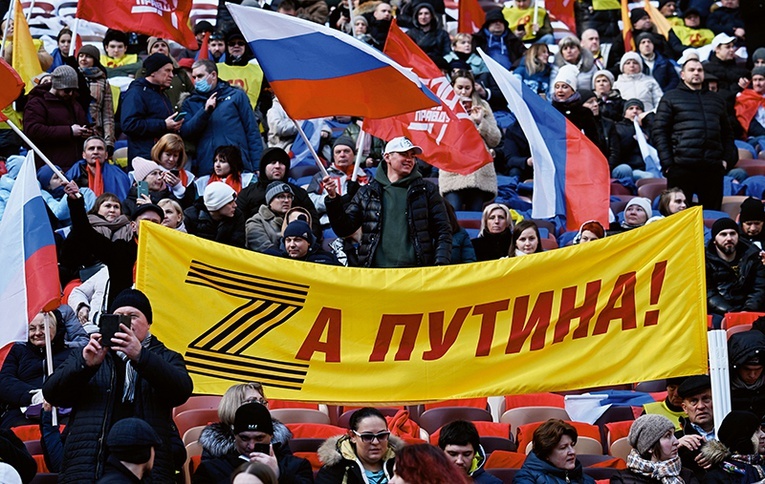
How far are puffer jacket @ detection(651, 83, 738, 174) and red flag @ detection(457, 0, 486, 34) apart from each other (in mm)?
5183

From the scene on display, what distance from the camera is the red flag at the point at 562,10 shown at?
2067 centimetres

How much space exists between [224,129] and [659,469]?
6912mm

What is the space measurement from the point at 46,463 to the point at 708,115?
25.0ft

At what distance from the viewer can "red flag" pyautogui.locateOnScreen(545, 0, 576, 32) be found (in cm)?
2067

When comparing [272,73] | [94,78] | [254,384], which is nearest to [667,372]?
[254,384]

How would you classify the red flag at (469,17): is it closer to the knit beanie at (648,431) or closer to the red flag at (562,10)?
the red flag at (562,10)

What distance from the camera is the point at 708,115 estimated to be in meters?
14.5

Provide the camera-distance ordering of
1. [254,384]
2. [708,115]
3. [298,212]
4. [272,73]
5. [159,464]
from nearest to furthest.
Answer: [159,464], [254,384], [272,73], [298,212], [708,115]

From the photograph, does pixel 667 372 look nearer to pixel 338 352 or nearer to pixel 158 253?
pixel 338 352

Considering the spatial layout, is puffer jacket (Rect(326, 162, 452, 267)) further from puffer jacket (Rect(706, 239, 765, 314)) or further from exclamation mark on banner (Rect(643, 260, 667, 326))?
puffer jacket (Rect(706, 239, 765, 314))

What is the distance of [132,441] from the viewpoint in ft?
22.6

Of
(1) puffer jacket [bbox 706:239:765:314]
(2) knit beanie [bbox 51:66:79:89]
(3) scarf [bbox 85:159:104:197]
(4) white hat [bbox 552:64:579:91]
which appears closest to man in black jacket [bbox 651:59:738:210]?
(4) white hat [bbox 552:64:579:91]

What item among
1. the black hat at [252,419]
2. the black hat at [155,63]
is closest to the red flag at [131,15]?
the black hat at [155,63]

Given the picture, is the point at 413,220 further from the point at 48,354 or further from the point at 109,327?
the point at 109,327
